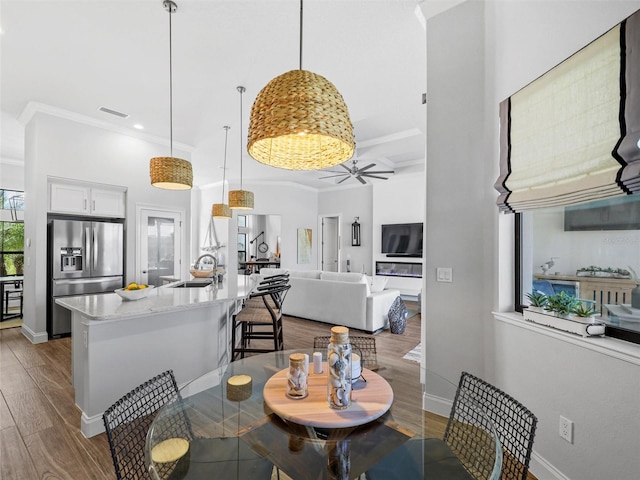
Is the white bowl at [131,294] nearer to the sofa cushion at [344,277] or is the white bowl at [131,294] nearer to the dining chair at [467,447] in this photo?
the dining chair at [467,447]

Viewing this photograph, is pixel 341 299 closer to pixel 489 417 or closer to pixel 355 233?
pixel 489 417

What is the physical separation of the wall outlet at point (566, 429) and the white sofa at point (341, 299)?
297cm

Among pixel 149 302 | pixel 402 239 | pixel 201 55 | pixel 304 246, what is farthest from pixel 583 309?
pixel 304 246

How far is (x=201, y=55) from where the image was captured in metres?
3.08

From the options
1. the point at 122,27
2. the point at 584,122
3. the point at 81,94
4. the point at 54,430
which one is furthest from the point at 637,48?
the point at 81,94

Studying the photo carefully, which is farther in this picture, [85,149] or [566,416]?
[85,149]

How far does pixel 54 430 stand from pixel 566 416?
130 inches

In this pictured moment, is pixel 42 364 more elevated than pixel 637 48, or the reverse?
pixel 637 48

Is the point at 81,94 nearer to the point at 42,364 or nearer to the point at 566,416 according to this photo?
the point at 42,364

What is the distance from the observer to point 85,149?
4.48 metres

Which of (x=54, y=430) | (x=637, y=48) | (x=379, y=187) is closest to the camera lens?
(x=637, y=48)

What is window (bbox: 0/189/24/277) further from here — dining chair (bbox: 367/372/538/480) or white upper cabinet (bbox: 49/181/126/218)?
dining chair (bbox: 367/372/538/480)

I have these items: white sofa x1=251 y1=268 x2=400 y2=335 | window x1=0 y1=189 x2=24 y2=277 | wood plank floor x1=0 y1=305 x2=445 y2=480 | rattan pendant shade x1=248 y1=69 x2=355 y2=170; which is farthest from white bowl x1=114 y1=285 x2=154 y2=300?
window x1=0 y1=189 x2=24 y2=277

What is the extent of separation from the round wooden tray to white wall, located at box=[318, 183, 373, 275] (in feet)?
23.6
